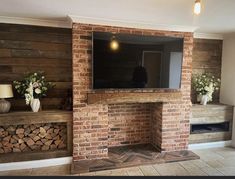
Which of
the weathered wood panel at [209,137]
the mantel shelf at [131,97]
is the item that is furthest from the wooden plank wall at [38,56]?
the weathered wood panel at [209,137]

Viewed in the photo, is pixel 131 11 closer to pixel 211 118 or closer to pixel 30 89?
Result: pixel 30 89

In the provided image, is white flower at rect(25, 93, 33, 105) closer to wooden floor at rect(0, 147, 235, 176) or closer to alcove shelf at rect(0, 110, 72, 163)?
alcove shelf at rect(0, 110, 72, 163)

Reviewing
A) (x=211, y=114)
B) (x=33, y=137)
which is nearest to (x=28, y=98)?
(x=33, y=137)

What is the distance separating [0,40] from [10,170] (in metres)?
2.08

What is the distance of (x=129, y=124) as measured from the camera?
379 centimetres

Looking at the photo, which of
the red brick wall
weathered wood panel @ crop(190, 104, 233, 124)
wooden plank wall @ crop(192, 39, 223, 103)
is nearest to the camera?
the red brick wall

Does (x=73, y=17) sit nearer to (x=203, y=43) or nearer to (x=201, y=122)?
(x=203, y=43)

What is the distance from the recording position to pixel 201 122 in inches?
151

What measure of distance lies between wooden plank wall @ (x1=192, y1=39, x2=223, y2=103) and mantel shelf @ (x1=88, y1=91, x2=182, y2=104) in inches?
41.0

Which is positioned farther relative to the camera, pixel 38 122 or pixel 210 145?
pixel 210 145

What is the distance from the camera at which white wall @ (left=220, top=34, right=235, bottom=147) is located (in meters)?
4.03

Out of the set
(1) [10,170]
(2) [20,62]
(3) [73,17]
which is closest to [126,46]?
(3) [73,17]

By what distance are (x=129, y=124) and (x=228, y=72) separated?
2.44 metres

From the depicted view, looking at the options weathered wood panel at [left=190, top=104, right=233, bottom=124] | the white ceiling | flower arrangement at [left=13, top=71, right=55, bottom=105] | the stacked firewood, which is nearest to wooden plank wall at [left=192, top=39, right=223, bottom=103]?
weathered wood panel at [left=190, top=104, right=233, bottom=124]
